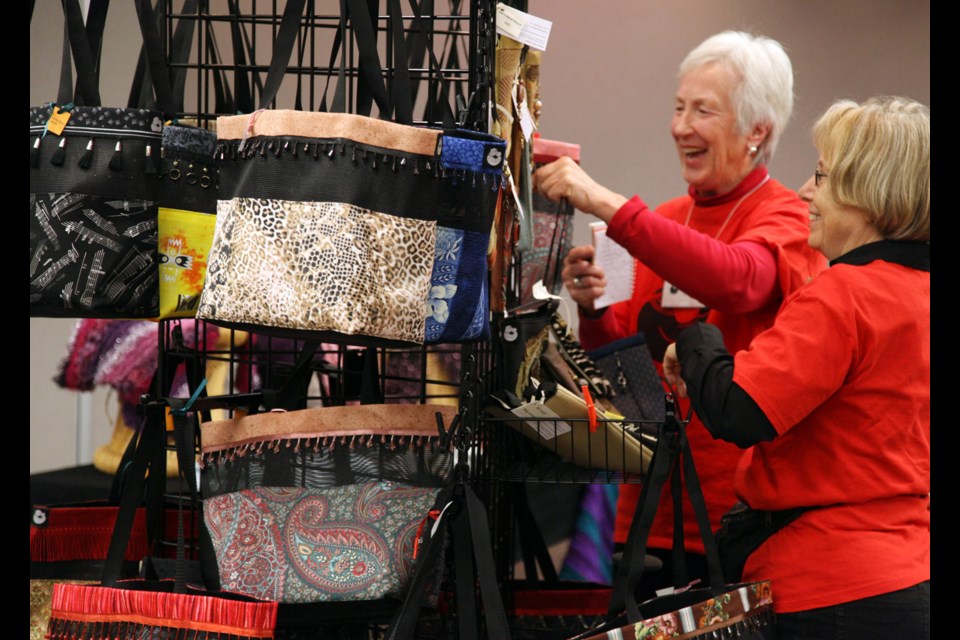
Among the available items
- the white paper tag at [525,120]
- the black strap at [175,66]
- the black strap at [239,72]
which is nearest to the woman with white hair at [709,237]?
the white paper tag at [525,120]

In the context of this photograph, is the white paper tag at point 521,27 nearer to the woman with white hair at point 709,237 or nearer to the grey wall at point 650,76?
the woman with white hair at point 709,237

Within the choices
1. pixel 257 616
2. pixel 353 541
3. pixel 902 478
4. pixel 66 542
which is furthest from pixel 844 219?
pixel 66 542

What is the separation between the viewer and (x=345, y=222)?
54.3 inches

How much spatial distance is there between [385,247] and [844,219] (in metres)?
0.88

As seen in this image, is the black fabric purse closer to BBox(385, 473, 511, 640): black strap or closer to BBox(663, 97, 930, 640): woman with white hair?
BBox(663, 97, 930, 640): woman with white hair

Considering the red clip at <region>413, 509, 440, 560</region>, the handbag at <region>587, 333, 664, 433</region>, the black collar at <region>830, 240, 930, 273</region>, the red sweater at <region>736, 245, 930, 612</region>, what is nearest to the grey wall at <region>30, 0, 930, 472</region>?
the handbag at <region>587, 333, 664, 433</region>

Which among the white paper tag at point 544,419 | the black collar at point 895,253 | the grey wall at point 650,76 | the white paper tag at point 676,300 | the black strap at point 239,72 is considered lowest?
the white paper tag at point 544,419

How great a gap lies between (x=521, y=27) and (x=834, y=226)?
0.66 meters

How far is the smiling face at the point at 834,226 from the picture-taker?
1.79 metres

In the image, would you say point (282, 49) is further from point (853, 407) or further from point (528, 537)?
point (528, 537)

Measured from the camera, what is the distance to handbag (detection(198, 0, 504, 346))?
1375 millimetres

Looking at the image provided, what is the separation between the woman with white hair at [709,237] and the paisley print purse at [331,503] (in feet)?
2.61
